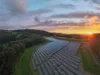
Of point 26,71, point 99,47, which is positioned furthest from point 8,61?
point 99,47

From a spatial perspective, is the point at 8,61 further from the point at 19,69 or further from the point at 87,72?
the point at 87,72

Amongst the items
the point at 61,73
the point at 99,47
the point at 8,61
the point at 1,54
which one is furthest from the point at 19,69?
the point at 99,47

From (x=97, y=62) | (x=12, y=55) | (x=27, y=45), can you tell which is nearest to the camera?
(x=97, y=62)

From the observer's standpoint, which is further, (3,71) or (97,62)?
(97,62)

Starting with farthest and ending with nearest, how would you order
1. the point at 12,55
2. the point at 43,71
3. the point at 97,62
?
the point at 12,55, the point at 97,62, the point at 43,71

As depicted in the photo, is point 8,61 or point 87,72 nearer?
point 87,72

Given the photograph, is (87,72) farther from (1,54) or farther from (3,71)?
(1,54)

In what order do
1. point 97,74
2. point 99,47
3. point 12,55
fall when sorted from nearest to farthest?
point 97,74, point 12,55, point 99,47

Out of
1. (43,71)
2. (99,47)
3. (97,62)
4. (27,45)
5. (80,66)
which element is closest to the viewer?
(43,71)

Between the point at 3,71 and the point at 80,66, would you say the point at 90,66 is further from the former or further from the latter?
the point at 3,71
